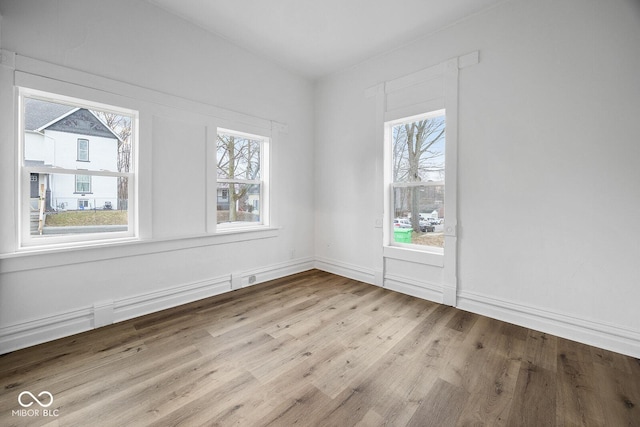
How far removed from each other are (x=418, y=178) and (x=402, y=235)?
772 millimetres

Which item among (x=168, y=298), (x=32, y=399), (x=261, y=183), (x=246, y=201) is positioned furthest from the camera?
(x=261, y=183)

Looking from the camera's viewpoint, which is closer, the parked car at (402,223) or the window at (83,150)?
the window at (83,150)

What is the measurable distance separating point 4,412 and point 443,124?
4.20m

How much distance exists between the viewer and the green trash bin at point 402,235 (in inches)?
140

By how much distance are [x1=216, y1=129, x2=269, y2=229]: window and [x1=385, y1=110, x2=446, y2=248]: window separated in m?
1.81

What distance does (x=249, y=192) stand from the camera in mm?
3822

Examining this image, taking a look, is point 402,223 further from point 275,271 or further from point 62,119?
point 62,119

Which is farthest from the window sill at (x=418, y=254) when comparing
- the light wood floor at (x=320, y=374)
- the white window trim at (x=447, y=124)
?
the light wood floor at (x=320, y=374)

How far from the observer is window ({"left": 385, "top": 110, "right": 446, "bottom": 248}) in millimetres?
3252

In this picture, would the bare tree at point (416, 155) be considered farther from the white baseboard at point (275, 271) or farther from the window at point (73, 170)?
the window at point (73, 170)

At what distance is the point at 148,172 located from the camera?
2752mm

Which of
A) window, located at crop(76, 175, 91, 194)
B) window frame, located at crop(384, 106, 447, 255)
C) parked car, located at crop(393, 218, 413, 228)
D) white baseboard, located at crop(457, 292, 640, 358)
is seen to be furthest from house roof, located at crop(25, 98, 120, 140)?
A: white baseboard, located at crop(457, 292, 640, 358)

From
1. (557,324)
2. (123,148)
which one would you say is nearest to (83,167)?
(123,148)

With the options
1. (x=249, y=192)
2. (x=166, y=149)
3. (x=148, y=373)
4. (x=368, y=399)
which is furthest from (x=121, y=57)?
(x=368, y=399)
